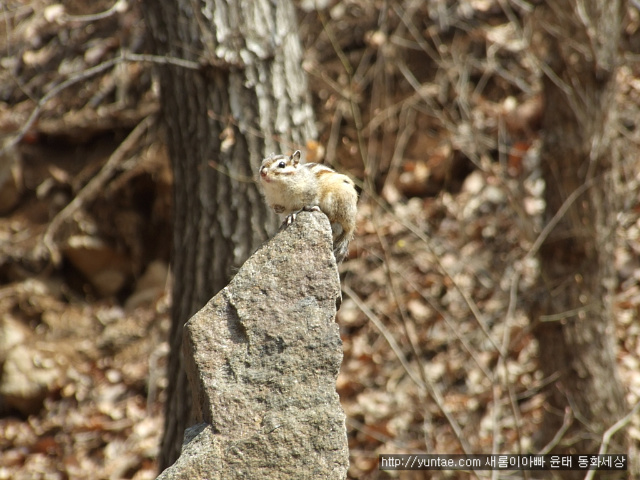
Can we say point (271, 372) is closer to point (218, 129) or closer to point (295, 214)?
point (295, 214)

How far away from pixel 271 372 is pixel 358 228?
5.23m

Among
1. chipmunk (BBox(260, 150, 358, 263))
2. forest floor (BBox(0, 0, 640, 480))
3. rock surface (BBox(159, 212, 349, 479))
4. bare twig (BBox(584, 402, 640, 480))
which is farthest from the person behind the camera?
forest floor (BBox(0, 0, 640, 480))

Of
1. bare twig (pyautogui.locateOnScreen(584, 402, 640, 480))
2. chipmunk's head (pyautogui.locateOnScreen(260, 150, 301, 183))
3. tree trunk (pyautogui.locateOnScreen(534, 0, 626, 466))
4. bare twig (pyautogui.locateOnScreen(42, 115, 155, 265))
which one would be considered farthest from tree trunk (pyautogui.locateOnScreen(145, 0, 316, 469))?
bare twig (pyautogui.locateOnScreen(42, 115, 155, 265))

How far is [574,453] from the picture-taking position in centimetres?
584

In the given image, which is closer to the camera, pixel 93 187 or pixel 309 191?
pixel 309 191

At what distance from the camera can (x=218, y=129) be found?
187 inches

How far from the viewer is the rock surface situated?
105 inches

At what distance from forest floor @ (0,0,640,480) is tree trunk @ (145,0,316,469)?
6.64 feet

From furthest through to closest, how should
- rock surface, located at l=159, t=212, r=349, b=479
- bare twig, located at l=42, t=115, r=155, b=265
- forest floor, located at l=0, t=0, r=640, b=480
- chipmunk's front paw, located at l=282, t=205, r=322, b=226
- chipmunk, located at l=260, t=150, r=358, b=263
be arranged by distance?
bare twig, located at l=42, t=115, r=155, b=265 → forest floor, located at l=0, t=0, r=640, b=480 → chipmunk, located at l=260, t=150, r=358, b=263 → chipmunk's front paw, located at l=282, t=205, r=322, b=226 → rock surface, located at l=159, t=212, r=349, b=479

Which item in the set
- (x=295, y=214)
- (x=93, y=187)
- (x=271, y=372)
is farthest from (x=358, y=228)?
(x=271, y=372)

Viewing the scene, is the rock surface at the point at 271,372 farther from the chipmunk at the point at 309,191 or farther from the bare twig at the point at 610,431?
the bare twig at the point at 610,431

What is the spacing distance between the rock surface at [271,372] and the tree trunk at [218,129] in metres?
1.71

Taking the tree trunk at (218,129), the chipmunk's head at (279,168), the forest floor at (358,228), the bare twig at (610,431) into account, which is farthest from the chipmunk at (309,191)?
the forest floor at (358,228)

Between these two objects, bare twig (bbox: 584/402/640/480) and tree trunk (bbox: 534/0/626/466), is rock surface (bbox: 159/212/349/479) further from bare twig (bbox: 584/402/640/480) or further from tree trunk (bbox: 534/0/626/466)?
tree trunk (bbox: 534/0/626/466)
